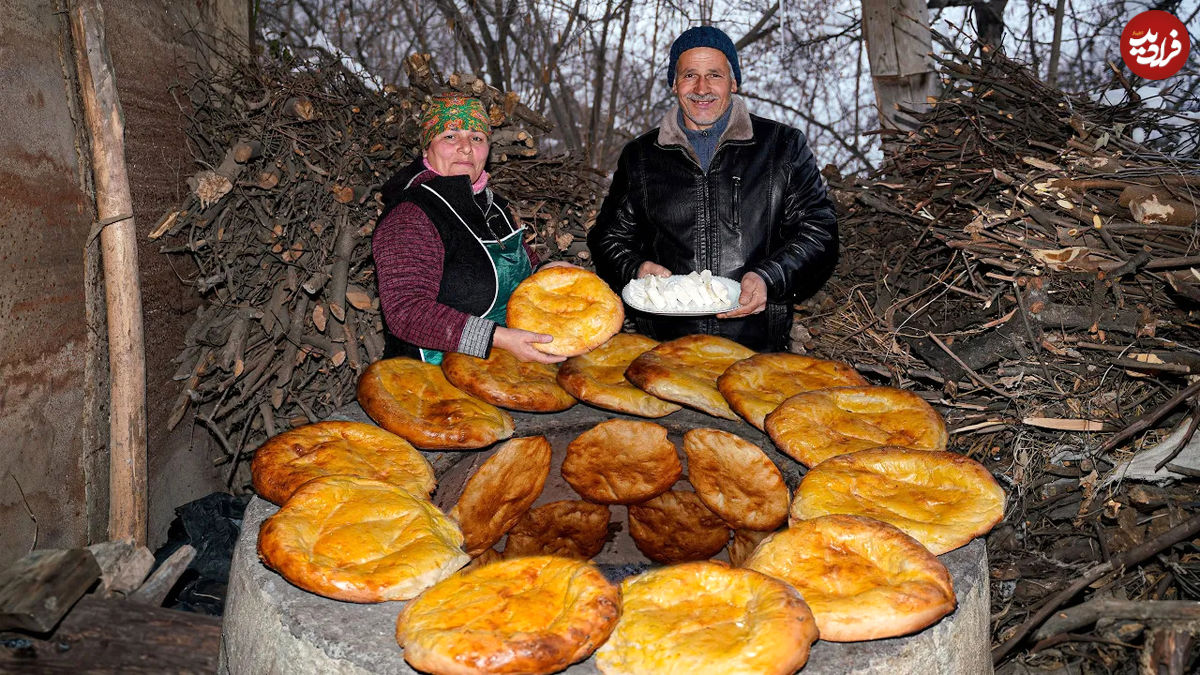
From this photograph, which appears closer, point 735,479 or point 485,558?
point 735,479

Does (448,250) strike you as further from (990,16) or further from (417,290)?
(990,16)

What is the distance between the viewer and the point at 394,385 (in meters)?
3.27

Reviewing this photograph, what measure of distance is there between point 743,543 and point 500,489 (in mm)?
1011

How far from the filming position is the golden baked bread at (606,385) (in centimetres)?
326

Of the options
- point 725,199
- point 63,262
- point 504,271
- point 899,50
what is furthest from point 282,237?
point 899,50

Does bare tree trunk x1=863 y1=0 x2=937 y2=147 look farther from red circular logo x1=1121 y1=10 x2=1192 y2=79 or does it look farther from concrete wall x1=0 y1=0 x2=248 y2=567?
concrete wall x1=0 y1=0 x2=248 y2=567

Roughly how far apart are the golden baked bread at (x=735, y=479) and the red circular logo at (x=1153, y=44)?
3710 mm

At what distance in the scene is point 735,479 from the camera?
321 cm

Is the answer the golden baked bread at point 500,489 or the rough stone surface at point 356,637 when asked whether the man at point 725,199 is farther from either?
the rough stone surface at point 356,637

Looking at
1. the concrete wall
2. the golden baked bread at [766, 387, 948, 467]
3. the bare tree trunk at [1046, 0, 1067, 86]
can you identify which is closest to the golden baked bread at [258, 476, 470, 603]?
the golden baked bread at [766, 387, 948, 467]

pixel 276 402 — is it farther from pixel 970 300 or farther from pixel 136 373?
pixel 970 300

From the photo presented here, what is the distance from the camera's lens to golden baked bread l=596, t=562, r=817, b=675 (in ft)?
6.36

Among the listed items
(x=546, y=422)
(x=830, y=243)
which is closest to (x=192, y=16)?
(x=546, y=422)

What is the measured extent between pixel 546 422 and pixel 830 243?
5.36ft
